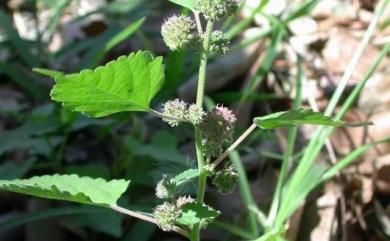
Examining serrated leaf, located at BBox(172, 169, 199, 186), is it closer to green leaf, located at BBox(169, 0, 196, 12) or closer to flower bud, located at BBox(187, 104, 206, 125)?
flower bud, located at BBox(187, 104, 206, 125)

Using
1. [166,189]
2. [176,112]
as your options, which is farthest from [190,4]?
[166,189]

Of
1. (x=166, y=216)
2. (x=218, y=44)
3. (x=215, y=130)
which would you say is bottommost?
(x=166, y=216)

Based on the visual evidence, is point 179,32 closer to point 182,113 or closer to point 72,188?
point 182,113

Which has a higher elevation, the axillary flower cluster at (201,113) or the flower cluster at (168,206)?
the axillary flower cluster at (201,113)

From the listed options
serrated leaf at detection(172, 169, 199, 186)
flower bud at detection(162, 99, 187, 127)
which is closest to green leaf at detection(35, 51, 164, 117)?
flower bud at detection(162, 99, 187, 127)

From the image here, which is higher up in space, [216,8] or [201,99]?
[216,8]

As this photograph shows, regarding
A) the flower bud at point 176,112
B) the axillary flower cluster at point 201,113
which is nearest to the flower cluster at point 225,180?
the axillary flower cluster at point 201,113

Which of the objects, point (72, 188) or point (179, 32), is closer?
point (179, 32)

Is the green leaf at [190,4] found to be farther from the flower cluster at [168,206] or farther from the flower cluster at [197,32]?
the flower cluster at [168,206]
